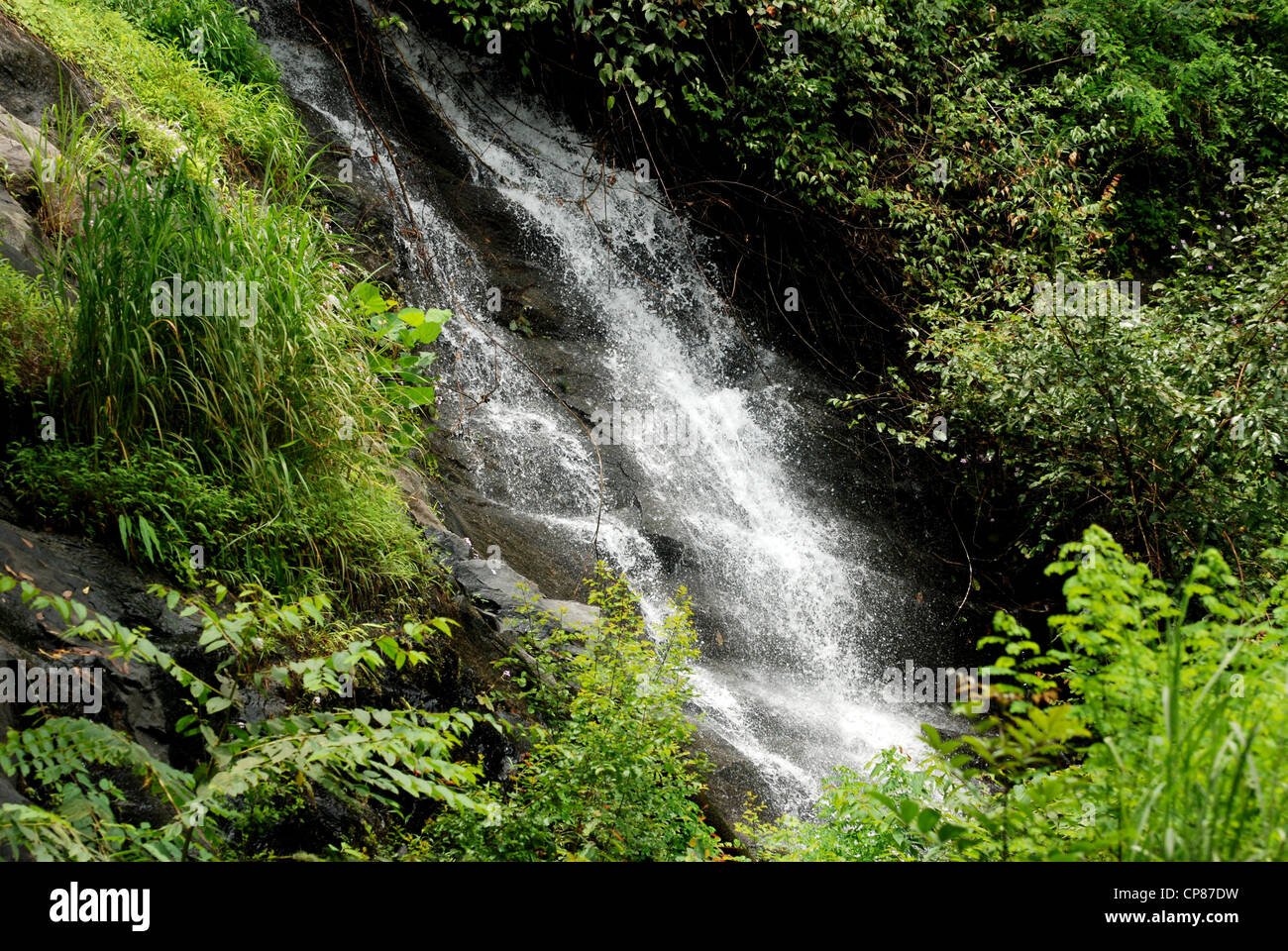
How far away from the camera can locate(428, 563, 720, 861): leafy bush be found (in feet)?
10.3

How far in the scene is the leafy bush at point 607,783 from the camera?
10.3 ft

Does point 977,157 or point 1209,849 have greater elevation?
point 977,157

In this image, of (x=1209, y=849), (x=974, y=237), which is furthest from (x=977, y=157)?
(x=1209, y=849)

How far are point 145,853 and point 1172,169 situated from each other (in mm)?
12593

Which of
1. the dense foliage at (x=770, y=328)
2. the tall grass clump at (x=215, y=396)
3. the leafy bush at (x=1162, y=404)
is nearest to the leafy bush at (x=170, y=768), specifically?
the dense foliage at (x=770, y=328)

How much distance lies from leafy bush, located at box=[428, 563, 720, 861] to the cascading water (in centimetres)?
220

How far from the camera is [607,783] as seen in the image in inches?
128

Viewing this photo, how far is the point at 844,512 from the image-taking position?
8625 millimetres

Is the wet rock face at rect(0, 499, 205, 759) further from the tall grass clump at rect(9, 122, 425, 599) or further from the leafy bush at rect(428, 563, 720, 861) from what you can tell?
the leafy bush at rect(428, 563, 720, 861)

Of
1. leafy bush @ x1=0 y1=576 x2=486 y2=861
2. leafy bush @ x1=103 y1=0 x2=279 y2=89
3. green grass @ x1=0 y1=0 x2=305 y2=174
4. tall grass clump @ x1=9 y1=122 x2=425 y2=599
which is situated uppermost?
leafy bush @ x1=103 y1=0 x2=279 y2=89

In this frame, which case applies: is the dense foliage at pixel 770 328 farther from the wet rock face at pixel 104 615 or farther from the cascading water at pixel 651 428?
the cascading water at pixel 651 428

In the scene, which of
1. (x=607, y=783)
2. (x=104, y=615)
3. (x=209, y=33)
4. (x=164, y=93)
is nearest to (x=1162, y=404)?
(x=607, y=783)

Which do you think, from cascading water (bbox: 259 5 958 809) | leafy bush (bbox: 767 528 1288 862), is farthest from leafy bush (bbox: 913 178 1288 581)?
leafy bush (bbox: 767 528 1288 862)
